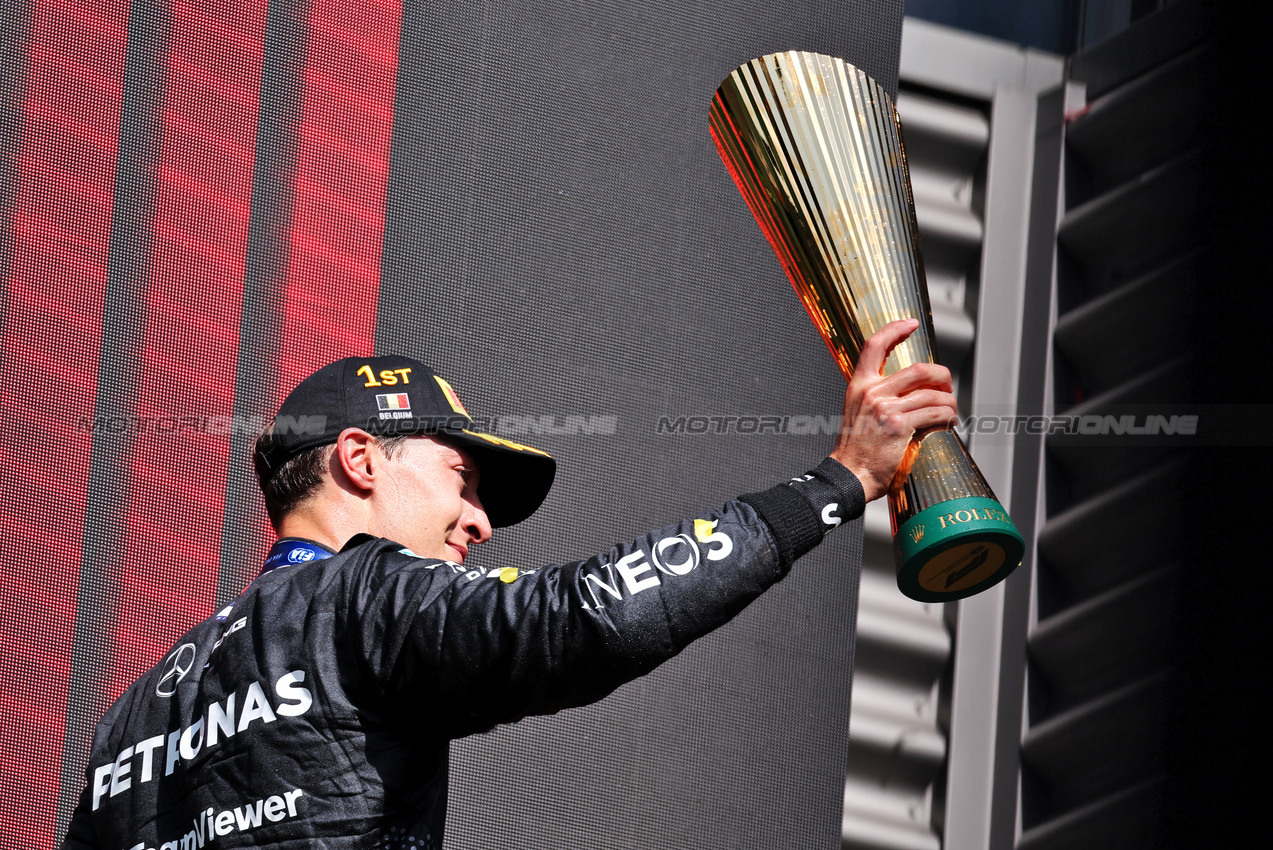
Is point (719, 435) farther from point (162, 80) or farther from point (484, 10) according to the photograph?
point (162, 80)

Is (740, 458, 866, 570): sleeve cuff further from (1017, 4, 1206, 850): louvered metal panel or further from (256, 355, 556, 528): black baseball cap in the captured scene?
(1017, 4, 1206, 850): louvered metal panel

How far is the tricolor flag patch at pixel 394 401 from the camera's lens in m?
1.62

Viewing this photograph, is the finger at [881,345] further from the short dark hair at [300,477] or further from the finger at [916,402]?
the short dark hair at [300,477]

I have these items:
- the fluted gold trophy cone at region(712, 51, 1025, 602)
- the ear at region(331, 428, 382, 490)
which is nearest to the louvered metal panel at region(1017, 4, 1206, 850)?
the fluted gold trophy cone at region(712, 51, 1025, 602)

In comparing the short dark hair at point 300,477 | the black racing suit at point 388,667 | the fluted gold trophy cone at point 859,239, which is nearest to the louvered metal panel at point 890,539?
the fluted gold trophy cone at point 859,239

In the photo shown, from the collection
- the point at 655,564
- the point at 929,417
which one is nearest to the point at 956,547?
the point at 929,417

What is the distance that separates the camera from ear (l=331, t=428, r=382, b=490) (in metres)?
1.58

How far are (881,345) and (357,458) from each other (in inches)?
23.9

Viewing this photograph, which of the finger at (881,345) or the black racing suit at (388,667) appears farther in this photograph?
the finger at (881,345)

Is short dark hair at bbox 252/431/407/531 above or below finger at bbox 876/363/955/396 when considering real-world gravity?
below

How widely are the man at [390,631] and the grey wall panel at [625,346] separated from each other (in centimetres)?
81

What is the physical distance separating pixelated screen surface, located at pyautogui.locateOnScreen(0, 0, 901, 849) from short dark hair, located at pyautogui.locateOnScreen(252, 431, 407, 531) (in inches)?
24.8

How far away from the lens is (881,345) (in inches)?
55.7

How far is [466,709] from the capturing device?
1.26 m
